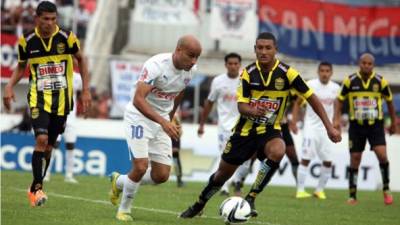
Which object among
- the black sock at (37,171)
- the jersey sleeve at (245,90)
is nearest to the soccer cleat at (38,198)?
the black sock at (37,171)

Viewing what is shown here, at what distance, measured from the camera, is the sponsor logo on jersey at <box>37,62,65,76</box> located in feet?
44.6

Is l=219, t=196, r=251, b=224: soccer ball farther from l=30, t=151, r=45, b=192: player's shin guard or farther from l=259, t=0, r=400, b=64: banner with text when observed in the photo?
l=259, t=0, r=400, b=64: banner with text

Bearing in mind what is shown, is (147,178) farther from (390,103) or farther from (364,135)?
(390,103)

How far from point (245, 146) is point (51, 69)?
9.38ft

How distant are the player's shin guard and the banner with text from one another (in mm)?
13982

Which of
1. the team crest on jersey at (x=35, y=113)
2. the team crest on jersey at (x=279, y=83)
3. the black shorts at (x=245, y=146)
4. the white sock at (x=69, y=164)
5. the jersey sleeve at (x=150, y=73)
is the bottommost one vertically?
the white sock at (x=69, y=164)

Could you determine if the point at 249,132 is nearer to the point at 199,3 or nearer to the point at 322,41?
the point at 322,41

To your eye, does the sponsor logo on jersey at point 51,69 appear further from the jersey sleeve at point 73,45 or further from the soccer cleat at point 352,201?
the soccer cleat at point 352,201

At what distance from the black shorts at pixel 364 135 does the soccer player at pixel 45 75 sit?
6077 mm

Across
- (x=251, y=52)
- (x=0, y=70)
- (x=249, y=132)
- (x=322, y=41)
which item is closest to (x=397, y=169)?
(x=322, y=41)

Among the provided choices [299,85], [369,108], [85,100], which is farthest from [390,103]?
[85,100]

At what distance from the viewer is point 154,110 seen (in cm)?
1234

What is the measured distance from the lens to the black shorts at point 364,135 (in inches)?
703

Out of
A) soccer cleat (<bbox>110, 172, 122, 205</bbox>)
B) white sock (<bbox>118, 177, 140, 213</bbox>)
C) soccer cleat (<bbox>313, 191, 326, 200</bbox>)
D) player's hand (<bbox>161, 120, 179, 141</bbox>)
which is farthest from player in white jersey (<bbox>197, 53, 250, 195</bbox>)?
player's hand (<bbox>161, 120, 179, 141</bbox>)
